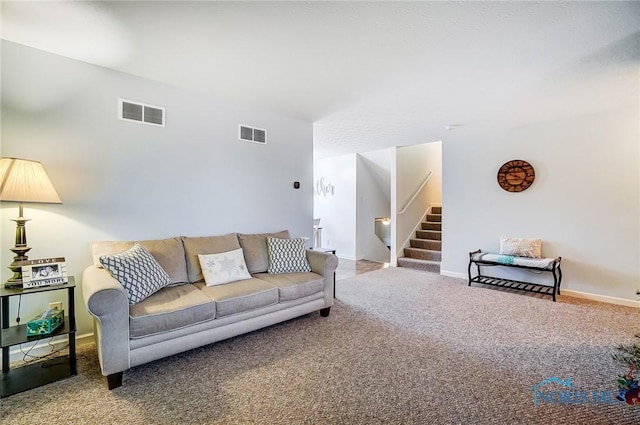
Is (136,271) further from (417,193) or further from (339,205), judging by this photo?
(417,193)

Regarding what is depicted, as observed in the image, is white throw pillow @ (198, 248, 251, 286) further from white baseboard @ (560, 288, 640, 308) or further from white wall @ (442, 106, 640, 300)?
white baseboard @ (560, 288, 640, 308)

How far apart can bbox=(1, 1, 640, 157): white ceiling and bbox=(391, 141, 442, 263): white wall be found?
8.48 ft

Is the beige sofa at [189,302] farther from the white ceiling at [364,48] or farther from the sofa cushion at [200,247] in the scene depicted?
the white ceiling at [364,48]

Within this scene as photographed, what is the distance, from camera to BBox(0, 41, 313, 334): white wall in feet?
7.61

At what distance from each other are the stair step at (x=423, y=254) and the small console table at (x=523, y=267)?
1.01 metres

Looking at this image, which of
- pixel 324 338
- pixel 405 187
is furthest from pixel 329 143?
pixel 324 338

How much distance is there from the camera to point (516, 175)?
438 centimetres

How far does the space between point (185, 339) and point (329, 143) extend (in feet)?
13.9

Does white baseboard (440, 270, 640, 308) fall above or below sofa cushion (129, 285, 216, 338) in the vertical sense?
below
